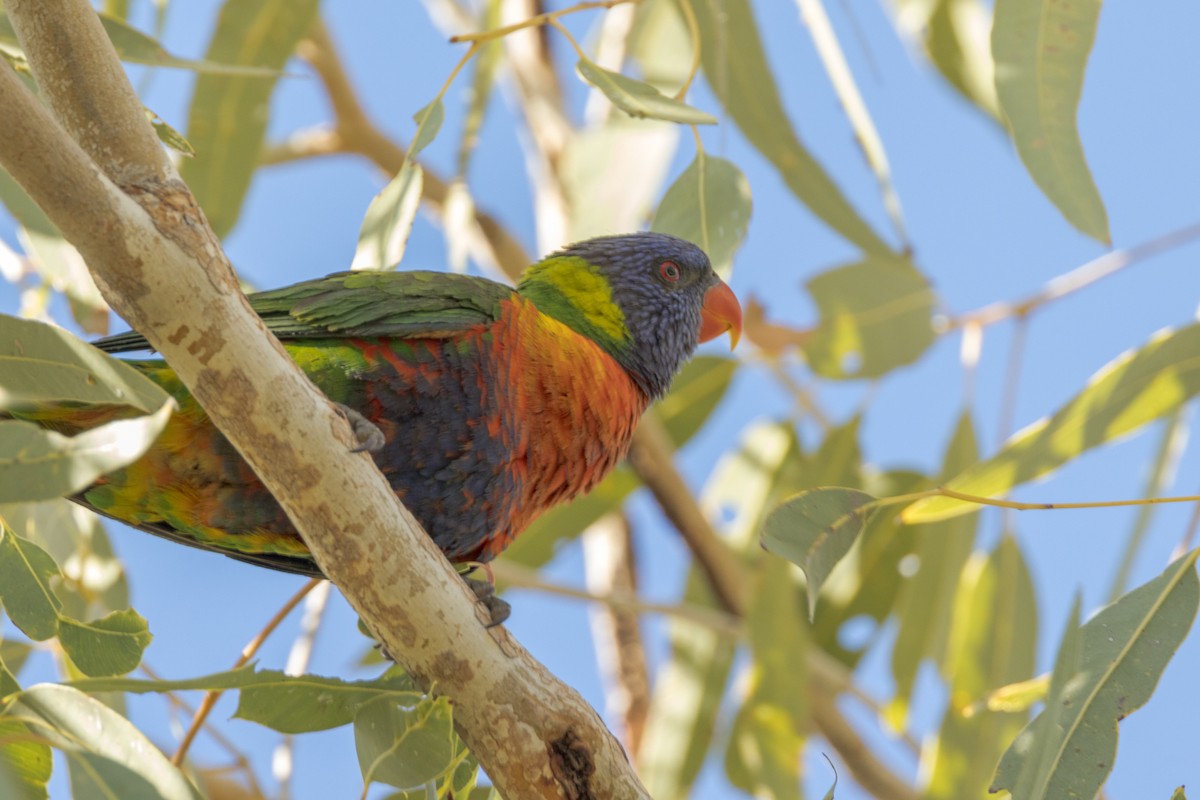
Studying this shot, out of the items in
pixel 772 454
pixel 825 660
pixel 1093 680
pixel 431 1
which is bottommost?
pixel 825 660

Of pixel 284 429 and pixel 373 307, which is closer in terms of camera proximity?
pixel 284 429

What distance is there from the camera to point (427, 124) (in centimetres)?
160

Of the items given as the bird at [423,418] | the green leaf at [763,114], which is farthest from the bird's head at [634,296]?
the green leaf at [763,114]

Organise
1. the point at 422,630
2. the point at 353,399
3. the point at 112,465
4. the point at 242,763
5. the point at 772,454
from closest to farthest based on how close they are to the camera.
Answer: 1. the point at 112,465
2. the point at 422,630
3. the point at 353,399
4. the point at 242,763
5. the point at 772,454

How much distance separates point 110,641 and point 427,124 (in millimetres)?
739

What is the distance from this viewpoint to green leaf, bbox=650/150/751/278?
5.62 feet

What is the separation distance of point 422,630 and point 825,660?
1.77 meters


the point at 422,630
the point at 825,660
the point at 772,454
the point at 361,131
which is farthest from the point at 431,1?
the point at 422,630

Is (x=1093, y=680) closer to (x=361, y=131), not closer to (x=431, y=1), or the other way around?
(x=361, y=131)

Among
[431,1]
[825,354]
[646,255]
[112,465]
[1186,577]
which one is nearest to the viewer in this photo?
[112,465]

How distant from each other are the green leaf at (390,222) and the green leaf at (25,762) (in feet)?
2.24

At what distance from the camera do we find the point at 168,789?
3.68ft

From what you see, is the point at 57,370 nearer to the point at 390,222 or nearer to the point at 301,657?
the point at 390,222

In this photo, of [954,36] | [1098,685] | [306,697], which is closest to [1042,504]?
[1098,685]
